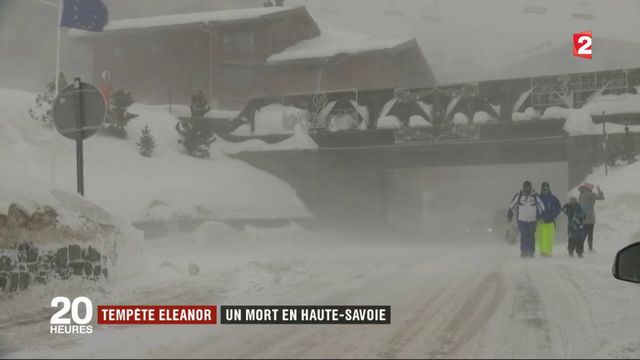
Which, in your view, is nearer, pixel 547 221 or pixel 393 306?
pixel 393 306

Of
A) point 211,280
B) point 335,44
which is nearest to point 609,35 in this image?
point 211,280

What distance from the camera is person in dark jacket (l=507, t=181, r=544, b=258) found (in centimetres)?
1500

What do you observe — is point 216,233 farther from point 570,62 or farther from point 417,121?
point 570,62

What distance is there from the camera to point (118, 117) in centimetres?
2500

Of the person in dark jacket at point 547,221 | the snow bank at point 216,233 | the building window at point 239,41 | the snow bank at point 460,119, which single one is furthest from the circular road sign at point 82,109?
the building window at point 239,41

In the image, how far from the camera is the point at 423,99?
25062mm

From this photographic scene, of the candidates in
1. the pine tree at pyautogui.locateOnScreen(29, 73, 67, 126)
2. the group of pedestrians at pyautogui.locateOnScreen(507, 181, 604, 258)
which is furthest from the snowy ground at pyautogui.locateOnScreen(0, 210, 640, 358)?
the pine tree at pyautogui.locateOnScreen(29, 73, 67, 126)

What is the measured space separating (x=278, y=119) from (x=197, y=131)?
3.06 meters

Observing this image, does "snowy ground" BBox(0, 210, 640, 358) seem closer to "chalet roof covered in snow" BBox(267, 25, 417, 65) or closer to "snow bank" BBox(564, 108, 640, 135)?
"chalet roof covered in snow" BBox(267, 25, 417, 65)

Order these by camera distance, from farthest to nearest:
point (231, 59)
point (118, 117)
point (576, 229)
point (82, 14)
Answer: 1. point (231, 59)
2. point (118, 117)
3. point (576, 229)
4. point (82, 14)

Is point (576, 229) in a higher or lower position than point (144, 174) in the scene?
lower

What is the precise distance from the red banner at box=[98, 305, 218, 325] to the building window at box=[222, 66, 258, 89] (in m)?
26.3

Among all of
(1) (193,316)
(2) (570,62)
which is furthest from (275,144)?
(1) (193,316)

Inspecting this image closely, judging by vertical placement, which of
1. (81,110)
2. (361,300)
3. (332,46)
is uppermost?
(332,46)
